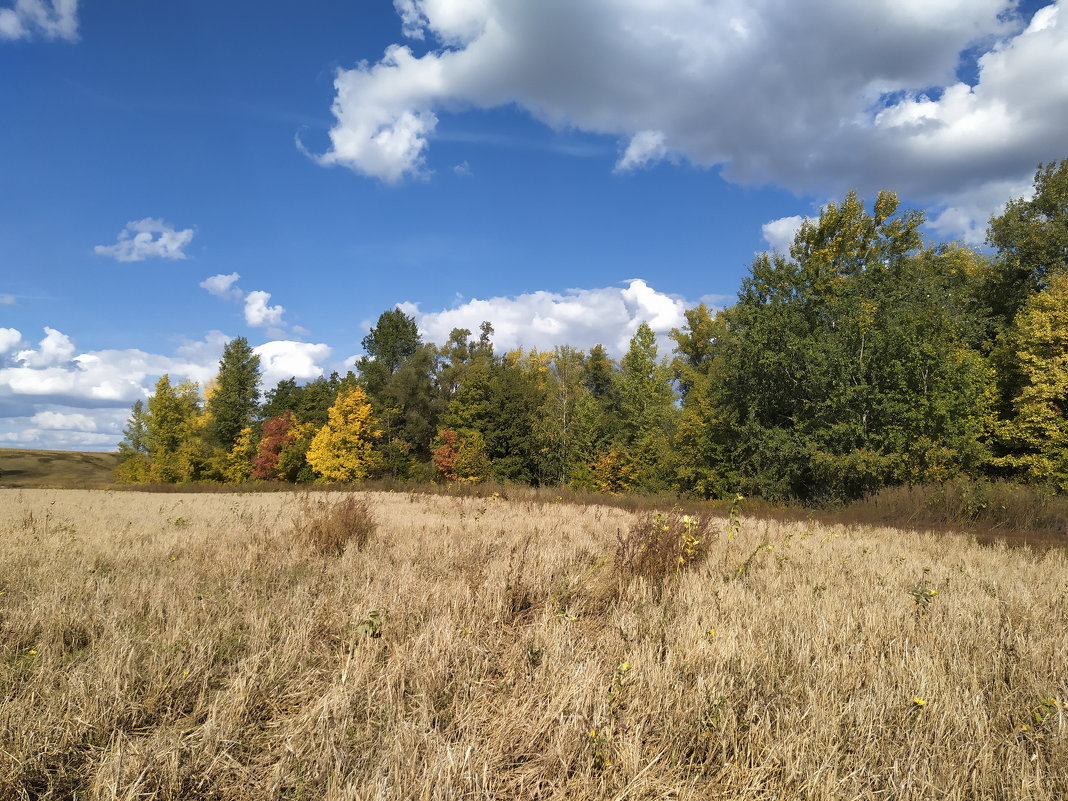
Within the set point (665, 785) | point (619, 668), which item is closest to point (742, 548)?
point (619, 668)

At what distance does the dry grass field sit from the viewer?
2881mm

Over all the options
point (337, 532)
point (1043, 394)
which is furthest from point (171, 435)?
point (1043, 394)

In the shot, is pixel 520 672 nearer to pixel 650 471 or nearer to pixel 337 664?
pixel 337 664

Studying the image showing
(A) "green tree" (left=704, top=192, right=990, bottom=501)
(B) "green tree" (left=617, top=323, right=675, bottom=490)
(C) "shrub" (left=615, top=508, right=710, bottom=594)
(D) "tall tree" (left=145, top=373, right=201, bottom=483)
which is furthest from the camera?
(D) "tall tree" (left=145, top=373, right=201, bottom=483)

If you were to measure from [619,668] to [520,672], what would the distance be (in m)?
0.77

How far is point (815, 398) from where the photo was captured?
88.3ft

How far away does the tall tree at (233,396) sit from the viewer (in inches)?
2398

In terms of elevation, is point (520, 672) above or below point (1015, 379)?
below

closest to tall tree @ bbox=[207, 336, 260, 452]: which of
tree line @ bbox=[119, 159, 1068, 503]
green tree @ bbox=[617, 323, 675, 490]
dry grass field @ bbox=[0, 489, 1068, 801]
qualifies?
tree line @ bbox=[119, 159, 1068, 503]

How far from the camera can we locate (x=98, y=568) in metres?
7.12

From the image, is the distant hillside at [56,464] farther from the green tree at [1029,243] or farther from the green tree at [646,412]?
the green tree at [1029,243]

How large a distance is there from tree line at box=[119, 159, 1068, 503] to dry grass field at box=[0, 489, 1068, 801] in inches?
810

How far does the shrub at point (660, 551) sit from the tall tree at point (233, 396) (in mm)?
62423

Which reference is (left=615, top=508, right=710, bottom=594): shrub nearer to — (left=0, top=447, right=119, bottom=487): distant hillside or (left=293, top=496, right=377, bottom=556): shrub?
(left=293, top=496, right=377, bottom=556): shrub
